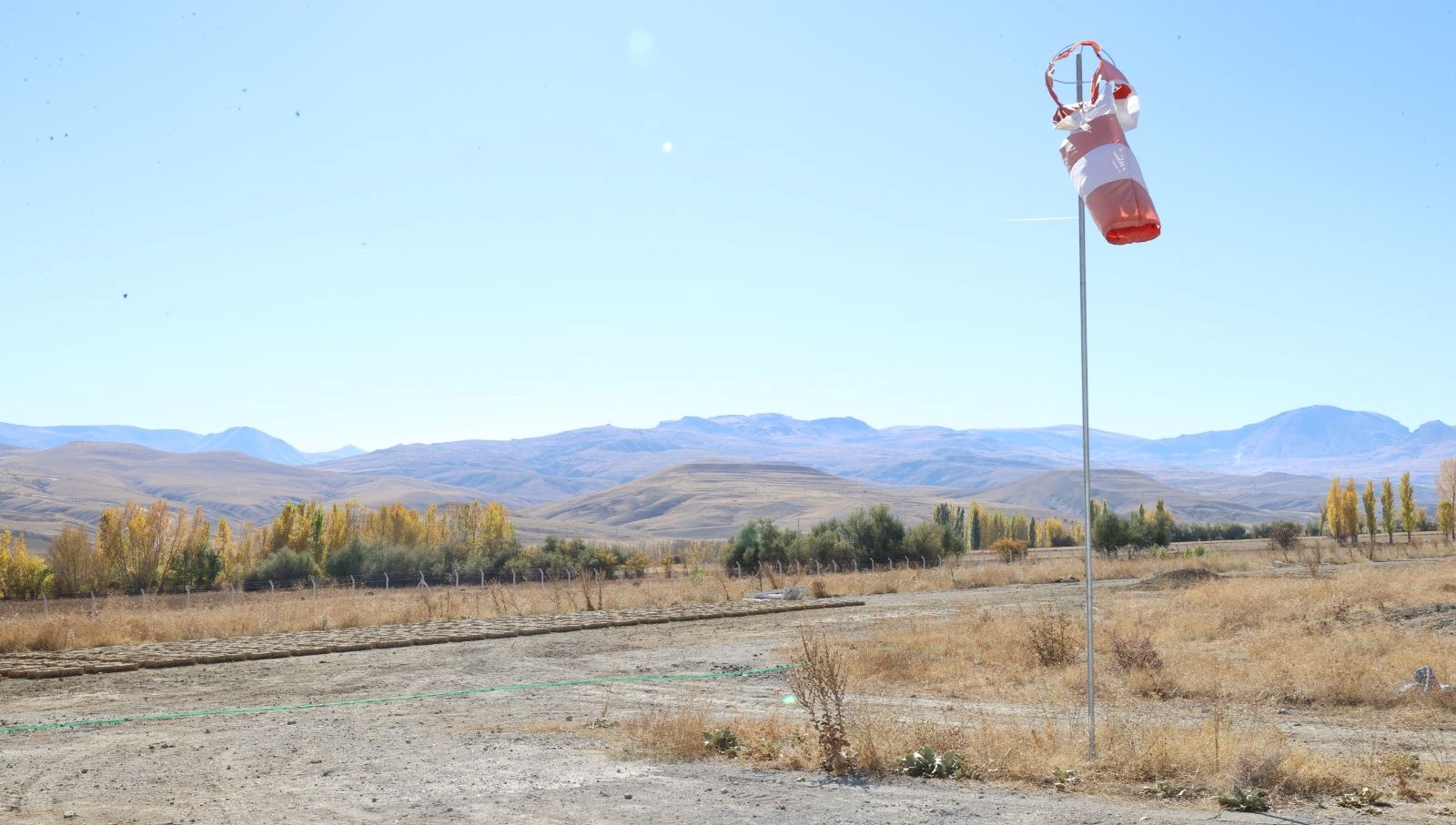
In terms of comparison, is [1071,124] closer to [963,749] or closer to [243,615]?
[963,749]

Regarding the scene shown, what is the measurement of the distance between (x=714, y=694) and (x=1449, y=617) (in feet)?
45.6

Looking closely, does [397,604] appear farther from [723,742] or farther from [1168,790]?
[1168,790]

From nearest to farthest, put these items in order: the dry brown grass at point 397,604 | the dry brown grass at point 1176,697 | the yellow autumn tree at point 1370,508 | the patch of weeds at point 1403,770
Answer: the patch of weeds at point 1403,770 → the dry brown grass at point 1176,697 → the dry brown grass at point 397,604 → the yellow autumn tree at point 1370,508

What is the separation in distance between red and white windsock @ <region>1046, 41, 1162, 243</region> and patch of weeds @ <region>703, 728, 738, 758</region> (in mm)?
6198

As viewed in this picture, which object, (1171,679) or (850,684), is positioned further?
(850,684)

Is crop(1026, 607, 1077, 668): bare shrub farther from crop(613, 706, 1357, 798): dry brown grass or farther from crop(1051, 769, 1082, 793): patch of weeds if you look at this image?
crop(1051, 769, 1082, 793): patch of weeds

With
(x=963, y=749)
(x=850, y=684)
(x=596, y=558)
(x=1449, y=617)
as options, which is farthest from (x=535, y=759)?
(x=596, y=558)

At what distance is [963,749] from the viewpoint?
9.97 m

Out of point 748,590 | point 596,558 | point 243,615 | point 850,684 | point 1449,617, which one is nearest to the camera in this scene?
point 850,684

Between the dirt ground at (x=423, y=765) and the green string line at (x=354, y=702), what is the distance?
34 centimetres

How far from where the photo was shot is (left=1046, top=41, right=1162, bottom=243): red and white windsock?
31.4 ft

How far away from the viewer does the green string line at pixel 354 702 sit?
43.9 ft

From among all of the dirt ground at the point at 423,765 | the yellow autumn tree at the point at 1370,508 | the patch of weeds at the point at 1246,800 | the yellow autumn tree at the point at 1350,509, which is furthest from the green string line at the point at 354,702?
the yellow autumn tree at the point at 1350,509

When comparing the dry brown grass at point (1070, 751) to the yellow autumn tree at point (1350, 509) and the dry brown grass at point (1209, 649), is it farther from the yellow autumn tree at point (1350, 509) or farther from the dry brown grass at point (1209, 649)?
the yellow autumn tree at point (1350, 509)
